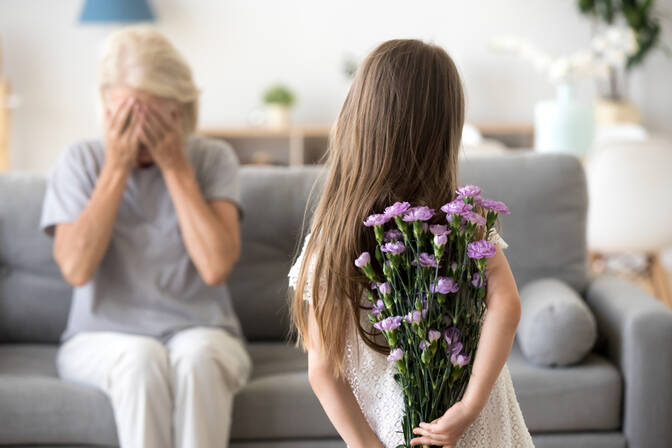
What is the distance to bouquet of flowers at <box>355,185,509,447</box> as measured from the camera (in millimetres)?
1019

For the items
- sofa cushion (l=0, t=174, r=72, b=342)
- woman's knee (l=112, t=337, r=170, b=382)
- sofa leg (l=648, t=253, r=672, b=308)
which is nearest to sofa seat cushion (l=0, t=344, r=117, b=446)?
woman's knee (l=112, t=337, r=170, b=382)

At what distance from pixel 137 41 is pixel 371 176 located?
1045 mm

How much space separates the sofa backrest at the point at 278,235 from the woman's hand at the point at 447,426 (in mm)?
1177

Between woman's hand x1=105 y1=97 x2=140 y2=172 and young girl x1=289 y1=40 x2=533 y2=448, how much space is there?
89 cm

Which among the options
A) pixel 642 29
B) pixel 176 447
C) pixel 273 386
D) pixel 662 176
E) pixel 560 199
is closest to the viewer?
pixel 176 447

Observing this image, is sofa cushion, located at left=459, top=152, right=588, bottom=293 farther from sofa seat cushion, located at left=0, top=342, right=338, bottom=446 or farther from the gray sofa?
sofa seat cushion, located at left=0, top=342, right=338, bottom=446

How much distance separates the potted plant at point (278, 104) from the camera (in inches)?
194

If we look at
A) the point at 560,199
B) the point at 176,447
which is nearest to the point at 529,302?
the point at 560,199

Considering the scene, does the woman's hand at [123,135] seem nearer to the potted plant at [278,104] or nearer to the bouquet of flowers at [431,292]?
the bouquet of flowers at [431,292]

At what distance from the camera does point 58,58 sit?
16.9 ft

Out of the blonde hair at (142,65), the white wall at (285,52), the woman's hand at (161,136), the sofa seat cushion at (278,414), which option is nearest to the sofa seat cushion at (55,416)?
the sofa seat cushion at (278,414)

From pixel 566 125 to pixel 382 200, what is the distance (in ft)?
6.68

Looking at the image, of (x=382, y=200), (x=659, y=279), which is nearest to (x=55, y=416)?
(x=382, y=200)

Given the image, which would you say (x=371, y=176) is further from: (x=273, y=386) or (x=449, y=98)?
(x=273, y=386)
